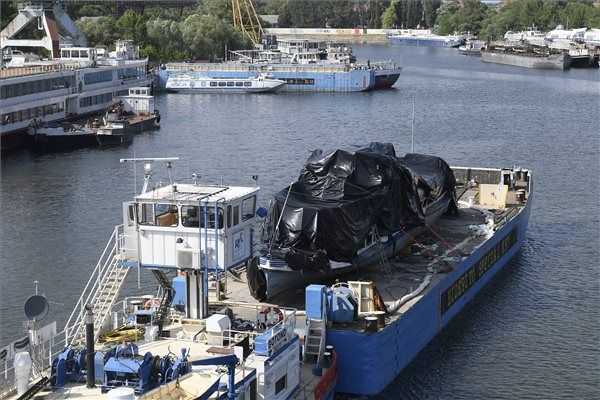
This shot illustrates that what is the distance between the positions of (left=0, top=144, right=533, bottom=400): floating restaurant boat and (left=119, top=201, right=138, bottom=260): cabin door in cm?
3

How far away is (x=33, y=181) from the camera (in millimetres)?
51031

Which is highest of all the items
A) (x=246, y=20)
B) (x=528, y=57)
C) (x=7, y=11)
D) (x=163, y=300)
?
(x=7, y=11)

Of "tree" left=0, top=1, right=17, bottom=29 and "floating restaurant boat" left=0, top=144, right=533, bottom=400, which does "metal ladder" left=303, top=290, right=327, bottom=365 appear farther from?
"tree" left=0, top=1, right=17, bottom=29

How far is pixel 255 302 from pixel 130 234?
4.33 metres

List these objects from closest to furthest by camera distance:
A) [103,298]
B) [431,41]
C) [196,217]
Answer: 1. [196,217]
2. [103,298]
3. [431,41]

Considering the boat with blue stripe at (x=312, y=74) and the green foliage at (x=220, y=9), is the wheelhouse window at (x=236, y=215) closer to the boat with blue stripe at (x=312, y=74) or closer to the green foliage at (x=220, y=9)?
the boat with blue stripe at (x=312, y=74)

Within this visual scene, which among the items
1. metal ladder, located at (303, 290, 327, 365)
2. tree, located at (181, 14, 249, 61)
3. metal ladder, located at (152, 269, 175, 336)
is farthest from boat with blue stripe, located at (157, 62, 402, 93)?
metal ladder, located at (303, 290, 327, 365)

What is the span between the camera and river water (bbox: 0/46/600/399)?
2727 centimetres

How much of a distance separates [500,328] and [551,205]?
16.4m

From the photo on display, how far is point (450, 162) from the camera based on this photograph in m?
54.6

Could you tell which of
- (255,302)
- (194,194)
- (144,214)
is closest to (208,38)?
(255,302)

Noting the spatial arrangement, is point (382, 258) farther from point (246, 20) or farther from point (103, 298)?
point (246, 20)

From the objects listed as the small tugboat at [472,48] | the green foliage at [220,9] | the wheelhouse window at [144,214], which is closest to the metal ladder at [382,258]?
the wheelhouse window at [144,214]

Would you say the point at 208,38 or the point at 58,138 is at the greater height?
the point at 208,38
